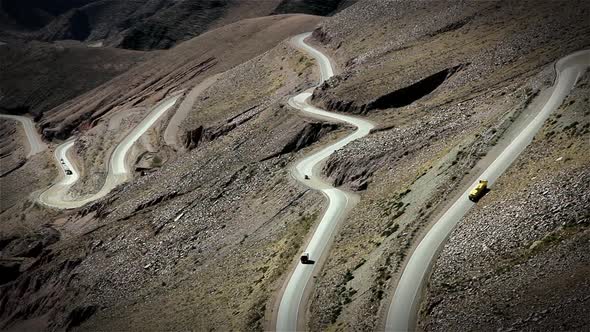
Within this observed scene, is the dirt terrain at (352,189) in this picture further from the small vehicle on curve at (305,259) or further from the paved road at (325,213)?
the small vehicle on curve at (305,259)

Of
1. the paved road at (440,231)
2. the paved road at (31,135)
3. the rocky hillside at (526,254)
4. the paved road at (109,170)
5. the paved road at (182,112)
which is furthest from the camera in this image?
the paved road at (31,135)

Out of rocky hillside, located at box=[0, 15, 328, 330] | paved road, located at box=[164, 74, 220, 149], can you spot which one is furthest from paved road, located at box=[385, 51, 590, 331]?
paved road, located at box=[164, 74, 220, 149]

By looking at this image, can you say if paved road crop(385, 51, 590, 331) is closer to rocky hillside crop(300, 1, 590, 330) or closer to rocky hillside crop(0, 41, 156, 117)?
rocky hillside crop(300, 1, 590, 330)

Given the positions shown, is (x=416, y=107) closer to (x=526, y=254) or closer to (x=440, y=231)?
(x=440, y=231)

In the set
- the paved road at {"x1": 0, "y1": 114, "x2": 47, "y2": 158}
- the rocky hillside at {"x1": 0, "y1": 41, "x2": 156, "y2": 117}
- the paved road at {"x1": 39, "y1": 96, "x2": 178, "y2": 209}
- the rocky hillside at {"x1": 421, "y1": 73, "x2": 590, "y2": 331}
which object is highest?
the rocky hillside at {"x1": 0, "y1": 41, "x2": 156, "y2": 117}

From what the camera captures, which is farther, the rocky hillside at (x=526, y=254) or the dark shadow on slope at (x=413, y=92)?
the dark shadow on slope at (x=413, y=92)

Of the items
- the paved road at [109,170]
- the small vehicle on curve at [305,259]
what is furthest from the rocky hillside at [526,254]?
the paved road at [109,170]

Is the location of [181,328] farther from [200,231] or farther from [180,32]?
[180,32]

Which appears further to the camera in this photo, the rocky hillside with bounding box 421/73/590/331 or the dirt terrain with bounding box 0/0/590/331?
the dirt terrain with bounding box 0/0/590/331
